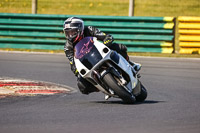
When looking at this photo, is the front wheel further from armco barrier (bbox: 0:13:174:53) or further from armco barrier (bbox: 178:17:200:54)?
armco barrier (bbox: 178:17:200:54)

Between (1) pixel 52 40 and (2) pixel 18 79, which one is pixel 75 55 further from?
(1) pixel 52 40

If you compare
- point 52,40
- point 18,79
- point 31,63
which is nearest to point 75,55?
point 18,79

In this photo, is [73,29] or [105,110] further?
[73,29]

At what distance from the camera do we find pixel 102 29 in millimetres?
17938

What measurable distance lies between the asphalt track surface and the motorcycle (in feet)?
0.86

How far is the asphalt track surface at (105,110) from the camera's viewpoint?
611 centimetres

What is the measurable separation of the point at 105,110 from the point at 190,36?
33.5 feet

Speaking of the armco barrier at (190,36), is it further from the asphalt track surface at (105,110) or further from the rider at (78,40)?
the rider at (78,40)

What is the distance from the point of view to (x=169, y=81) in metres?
11.8

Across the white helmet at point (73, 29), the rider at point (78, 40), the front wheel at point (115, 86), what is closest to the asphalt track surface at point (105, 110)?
the front wheel at point (115, 86)

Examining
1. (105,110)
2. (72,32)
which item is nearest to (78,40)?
(72,32)

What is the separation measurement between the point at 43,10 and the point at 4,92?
1508 centimetres

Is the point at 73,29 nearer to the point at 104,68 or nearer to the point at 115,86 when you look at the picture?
the point at 104,68

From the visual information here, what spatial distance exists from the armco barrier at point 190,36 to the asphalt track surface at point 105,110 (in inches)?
156
